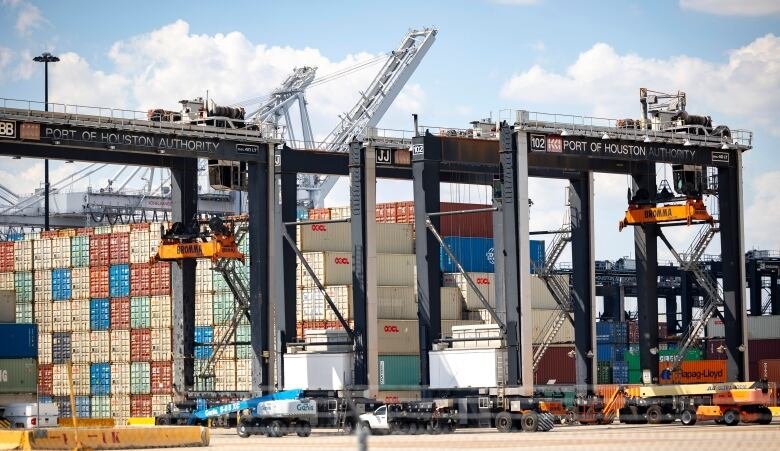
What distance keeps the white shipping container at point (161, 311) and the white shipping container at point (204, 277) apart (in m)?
1.99

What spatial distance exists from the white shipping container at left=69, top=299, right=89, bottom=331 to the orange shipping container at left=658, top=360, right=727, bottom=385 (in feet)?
116

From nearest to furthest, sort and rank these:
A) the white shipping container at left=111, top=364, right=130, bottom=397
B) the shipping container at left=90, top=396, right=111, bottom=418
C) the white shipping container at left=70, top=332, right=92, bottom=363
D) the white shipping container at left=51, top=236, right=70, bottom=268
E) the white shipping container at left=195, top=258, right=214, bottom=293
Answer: the white shipping container at left=195, top=258, right=214, bottom=293 → the white shipping container at left=111, top=364, right=130, bottom=397 → the shipping container at left=90, top=396, right=111, bottom=418 → the white shipping container at left=70, top=332, right=92, bottom=363 → the white shipping container at left=51, top=236, right=70, bottom=268

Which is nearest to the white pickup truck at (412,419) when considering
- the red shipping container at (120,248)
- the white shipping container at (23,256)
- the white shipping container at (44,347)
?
the red shipping container at (120,248)

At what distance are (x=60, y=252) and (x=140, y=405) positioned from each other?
11864mm

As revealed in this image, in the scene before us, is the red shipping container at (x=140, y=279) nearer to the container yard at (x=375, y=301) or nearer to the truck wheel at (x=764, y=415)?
the container yard at (x=375, y=301)

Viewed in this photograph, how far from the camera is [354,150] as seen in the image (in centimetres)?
6688

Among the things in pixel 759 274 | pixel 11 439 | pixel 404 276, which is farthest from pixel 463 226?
pixel 759 274

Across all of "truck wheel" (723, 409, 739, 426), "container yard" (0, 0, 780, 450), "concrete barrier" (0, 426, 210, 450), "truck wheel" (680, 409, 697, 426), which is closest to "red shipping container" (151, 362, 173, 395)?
"container yard" (0, 0, 780, 450)

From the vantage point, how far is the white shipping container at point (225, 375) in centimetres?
7994

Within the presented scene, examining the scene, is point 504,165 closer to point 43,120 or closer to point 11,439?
point 43,120

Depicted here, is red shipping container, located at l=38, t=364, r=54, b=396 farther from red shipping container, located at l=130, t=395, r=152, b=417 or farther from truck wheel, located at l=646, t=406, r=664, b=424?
truck wheel, located at l=646, t=406, r=664, b=424

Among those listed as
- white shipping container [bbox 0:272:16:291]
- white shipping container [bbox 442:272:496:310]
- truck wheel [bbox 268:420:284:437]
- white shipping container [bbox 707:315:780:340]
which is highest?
white shipping container [bbox 0:272:16:291]

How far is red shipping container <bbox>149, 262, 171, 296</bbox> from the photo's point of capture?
273 feet

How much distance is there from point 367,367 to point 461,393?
15.9 ft
